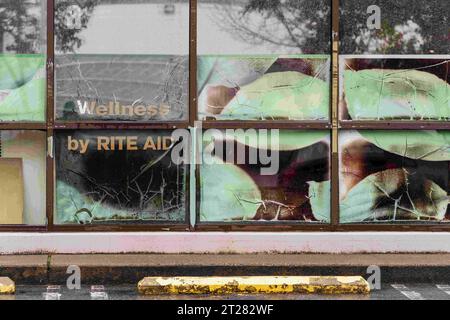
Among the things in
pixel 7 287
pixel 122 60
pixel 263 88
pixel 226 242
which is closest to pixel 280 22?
pixel 263 88

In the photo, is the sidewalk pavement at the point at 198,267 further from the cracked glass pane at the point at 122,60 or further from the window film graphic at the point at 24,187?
the cracked glass pane at the point at 122,60

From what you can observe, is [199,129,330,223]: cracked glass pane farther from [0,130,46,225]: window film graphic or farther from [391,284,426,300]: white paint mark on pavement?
[0,130,46,225]: window film graphic

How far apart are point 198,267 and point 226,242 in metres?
0.63

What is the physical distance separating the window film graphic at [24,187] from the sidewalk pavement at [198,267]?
466mm

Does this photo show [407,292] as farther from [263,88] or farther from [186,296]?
[263,88]

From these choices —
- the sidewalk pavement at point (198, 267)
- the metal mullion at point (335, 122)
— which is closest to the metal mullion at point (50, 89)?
the sidewalk pavement at point (198, 267)

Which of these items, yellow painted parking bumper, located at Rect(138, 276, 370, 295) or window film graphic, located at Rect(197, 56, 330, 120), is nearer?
yellow painted parking bumper, located at Rect(138, 276, 370, 295)

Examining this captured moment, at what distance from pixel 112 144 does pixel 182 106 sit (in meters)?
0.81

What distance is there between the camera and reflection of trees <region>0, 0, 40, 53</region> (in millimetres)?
9875

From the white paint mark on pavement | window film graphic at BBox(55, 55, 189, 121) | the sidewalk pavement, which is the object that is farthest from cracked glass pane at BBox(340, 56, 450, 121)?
the white paint mark on pavement

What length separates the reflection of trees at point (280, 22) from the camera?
1007 cm

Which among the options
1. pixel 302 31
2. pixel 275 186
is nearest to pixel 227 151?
pixel 275 186

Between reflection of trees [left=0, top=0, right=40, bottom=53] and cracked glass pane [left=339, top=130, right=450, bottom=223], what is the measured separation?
3.32 metres
